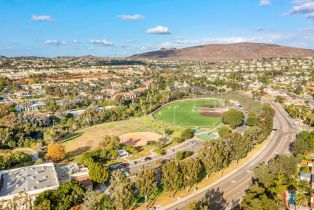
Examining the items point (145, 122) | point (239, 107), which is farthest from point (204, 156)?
point (239, 107)

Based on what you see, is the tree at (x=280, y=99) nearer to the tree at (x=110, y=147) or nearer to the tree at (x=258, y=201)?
the tree at (x=110, y=147)

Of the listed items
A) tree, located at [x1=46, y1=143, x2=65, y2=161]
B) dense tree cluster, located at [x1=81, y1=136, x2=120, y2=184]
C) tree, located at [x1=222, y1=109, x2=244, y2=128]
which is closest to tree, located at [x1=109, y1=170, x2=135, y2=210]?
dense tree cluster, located at [x1=81, y1=136, x2=120, y2=184]

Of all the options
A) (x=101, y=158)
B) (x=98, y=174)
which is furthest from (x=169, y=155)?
(x=98, y=174)

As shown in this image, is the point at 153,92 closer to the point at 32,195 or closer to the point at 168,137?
the point at 168,137

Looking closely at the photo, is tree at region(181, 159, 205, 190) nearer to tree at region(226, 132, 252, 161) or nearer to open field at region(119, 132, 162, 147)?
tree at region(226, 132, 252, 161)

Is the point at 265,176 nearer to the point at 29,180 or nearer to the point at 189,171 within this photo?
the point at 189,171
